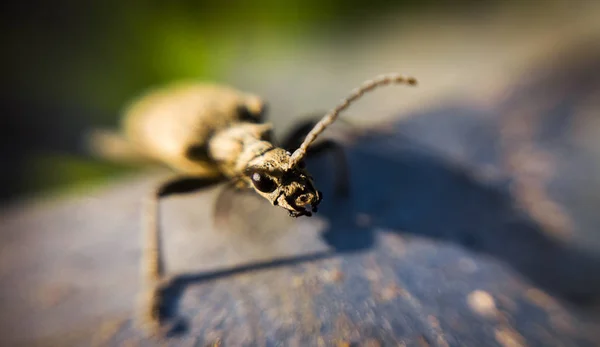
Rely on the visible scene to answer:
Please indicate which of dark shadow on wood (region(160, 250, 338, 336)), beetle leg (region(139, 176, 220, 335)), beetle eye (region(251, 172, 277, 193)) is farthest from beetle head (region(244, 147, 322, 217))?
beetle leg (region(139, 176, 220, 335))

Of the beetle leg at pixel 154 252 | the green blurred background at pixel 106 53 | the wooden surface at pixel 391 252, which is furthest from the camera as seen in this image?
the green blurred background at pixel 106 53

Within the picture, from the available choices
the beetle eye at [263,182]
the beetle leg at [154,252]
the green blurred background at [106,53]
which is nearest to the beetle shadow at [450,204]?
the beetle eye at [263,182]

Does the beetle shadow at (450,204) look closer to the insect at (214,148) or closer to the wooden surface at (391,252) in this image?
the wooden surface at (391,252)

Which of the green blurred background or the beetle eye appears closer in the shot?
the beetle eye

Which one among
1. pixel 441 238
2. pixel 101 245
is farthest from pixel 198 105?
pixel 441 238

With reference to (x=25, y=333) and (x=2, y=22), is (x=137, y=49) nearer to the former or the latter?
(x=2, y=22)

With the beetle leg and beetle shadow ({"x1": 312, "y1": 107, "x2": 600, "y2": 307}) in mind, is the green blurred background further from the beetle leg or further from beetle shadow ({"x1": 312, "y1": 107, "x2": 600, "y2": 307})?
beetle shadow ({"x1": 312, "y1": 107, "x2": 600, "y2": 307})

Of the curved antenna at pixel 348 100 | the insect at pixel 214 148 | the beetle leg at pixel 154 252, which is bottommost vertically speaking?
the beetle leg at pixel 154 252

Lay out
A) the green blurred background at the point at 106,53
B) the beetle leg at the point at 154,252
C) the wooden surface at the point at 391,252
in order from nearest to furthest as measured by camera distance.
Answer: the wooden surface at the point at 391,252, the beetle leg at the point at 154,252, the green blurred background at the point at 106,53
